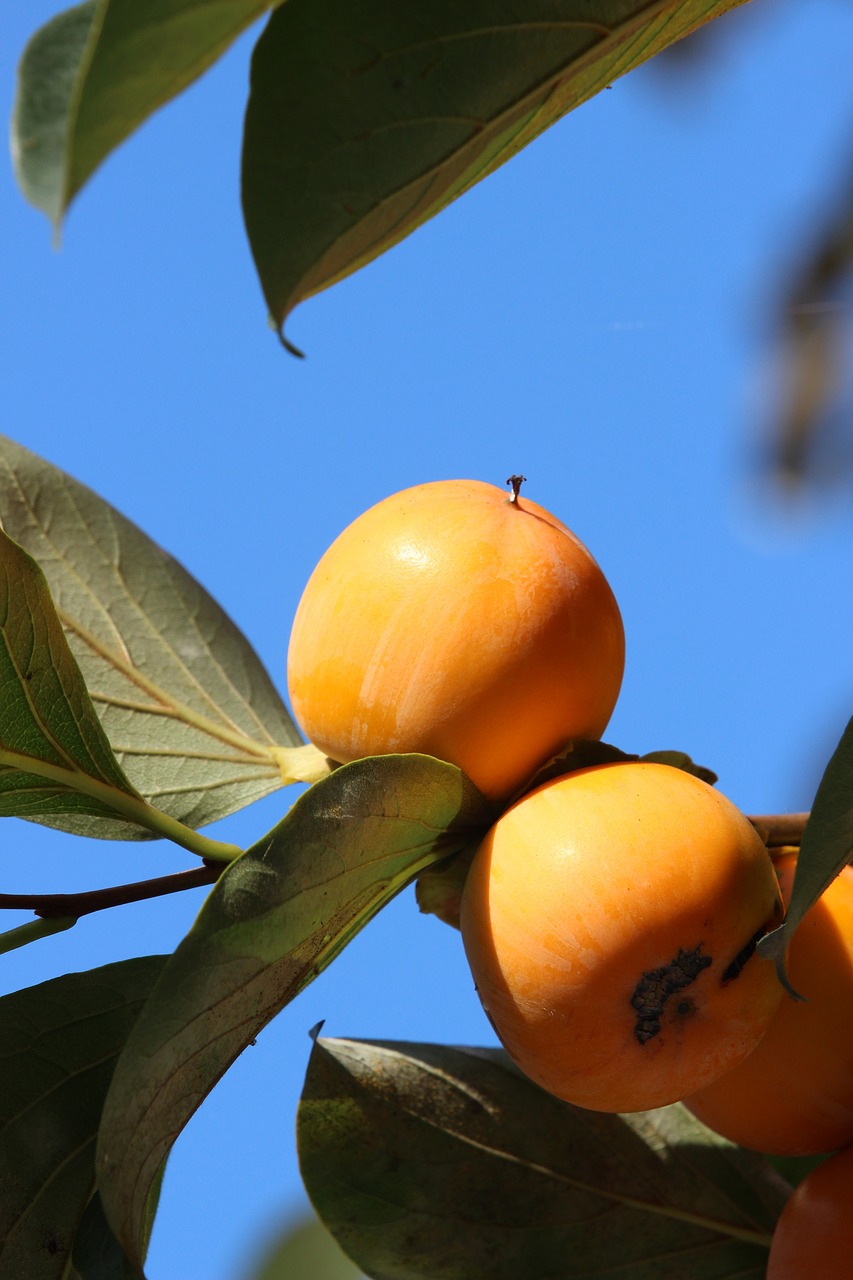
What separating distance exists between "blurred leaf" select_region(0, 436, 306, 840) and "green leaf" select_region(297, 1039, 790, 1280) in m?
0.38

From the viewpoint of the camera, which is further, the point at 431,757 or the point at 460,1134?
the point at 460,1134

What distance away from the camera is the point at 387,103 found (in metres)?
1.10

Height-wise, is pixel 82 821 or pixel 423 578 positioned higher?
pixel 423 578

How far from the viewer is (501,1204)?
5.30ft

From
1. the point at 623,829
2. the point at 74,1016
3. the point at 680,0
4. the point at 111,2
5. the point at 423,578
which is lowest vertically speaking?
the point at 74,1016

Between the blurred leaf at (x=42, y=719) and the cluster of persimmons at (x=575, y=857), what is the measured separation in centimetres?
23

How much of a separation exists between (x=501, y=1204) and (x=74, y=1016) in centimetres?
60

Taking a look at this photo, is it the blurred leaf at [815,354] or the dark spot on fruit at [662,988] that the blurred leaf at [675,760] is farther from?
the blurred leaf at [815,354]

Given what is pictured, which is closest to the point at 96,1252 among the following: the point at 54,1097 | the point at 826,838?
the point at 54,1097

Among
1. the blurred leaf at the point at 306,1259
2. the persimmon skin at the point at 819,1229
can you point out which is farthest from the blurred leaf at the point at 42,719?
the blurred leaf at the point at 306,1259

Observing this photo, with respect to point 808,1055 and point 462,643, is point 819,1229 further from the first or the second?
point 462,643

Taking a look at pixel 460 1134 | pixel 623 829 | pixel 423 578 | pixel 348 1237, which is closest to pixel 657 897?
pixel 623 829

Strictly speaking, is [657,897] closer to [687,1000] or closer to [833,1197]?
[687,1000]

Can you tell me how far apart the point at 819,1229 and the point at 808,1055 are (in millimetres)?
214
